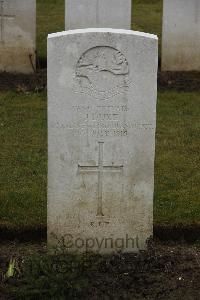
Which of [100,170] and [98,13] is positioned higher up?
[98,13]

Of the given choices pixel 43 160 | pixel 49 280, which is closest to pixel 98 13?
pixel 43 160

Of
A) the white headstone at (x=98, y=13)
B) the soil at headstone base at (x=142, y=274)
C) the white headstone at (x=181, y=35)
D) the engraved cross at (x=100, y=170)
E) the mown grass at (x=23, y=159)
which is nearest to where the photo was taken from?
the soil at headstone base at (x=142, y=274)

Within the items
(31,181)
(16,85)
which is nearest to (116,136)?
(31,181)

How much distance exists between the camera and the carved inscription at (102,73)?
16.9 ft

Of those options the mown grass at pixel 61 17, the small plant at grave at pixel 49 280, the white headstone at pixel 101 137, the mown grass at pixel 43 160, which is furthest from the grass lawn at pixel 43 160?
the mown grass at pixel 61 17

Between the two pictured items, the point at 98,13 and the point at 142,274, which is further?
the point at 98,13

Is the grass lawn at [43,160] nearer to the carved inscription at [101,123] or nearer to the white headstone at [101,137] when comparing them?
the white headstone at [101,137]

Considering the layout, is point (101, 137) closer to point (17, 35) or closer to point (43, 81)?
point (43, 81)

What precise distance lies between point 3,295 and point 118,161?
1.18m

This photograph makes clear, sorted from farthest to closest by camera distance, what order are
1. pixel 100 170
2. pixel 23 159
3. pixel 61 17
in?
pixel 61 17, pixel 23 159, pixel 100 170

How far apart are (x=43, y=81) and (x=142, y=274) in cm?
588

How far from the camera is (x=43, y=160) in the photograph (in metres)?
7.68

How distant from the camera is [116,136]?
5293 millimetres

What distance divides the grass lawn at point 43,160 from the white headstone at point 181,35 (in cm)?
120
